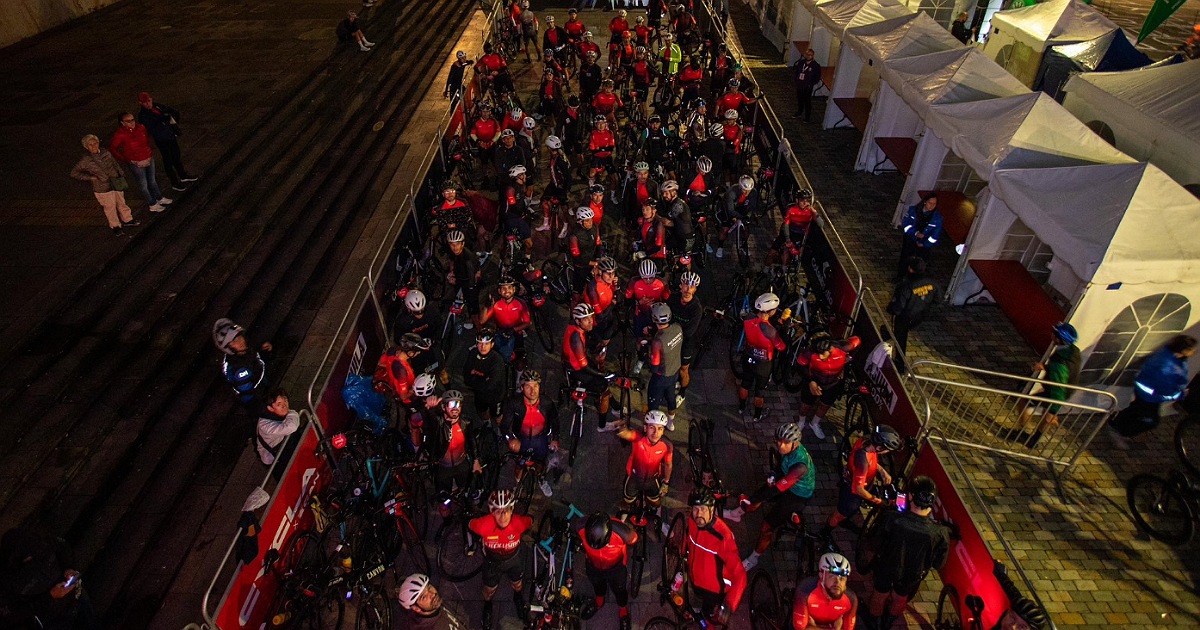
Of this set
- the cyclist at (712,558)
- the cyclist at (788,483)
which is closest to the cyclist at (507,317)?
the cyclist at (712,558)

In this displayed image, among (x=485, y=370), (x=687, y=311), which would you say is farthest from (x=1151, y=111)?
(x=485, y=370)

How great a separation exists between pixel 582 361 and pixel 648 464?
7.27 ft

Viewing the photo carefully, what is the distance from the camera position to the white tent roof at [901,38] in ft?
51.4

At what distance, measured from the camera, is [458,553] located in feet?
27.8

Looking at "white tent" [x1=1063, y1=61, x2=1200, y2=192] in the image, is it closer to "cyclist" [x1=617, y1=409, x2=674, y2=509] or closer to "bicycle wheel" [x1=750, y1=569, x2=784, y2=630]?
"bicycle wheel" [x1=750, y1=569, x2=784, y2=630]

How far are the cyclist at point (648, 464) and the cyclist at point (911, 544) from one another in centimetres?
265

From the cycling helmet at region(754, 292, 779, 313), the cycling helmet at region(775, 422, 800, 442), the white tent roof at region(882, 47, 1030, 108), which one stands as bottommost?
the cycling helmet at region(775, 422, 800, 442)

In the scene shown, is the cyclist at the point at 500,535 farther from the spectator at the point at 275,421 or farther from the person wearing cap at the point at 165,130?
the person wearing cap at the point at 165,130

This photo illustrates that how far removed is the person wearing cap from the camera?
13.6 metres

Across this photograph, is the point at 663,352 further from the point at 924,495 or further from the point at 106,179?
the point at 106,179

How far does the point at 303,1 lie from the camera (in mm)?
31594

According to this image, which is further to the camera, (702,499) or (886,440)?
(886,440)

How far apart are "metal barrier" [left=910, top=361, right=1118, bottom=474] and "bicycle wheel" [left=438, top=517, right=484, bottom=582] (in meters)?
7.34

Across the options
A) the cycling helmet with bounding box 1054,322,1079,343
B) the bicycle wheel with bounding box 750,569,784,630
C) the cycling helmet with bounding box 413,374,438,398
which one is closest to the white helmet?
the bicycle wheel with bounding box 750,569,784,630
